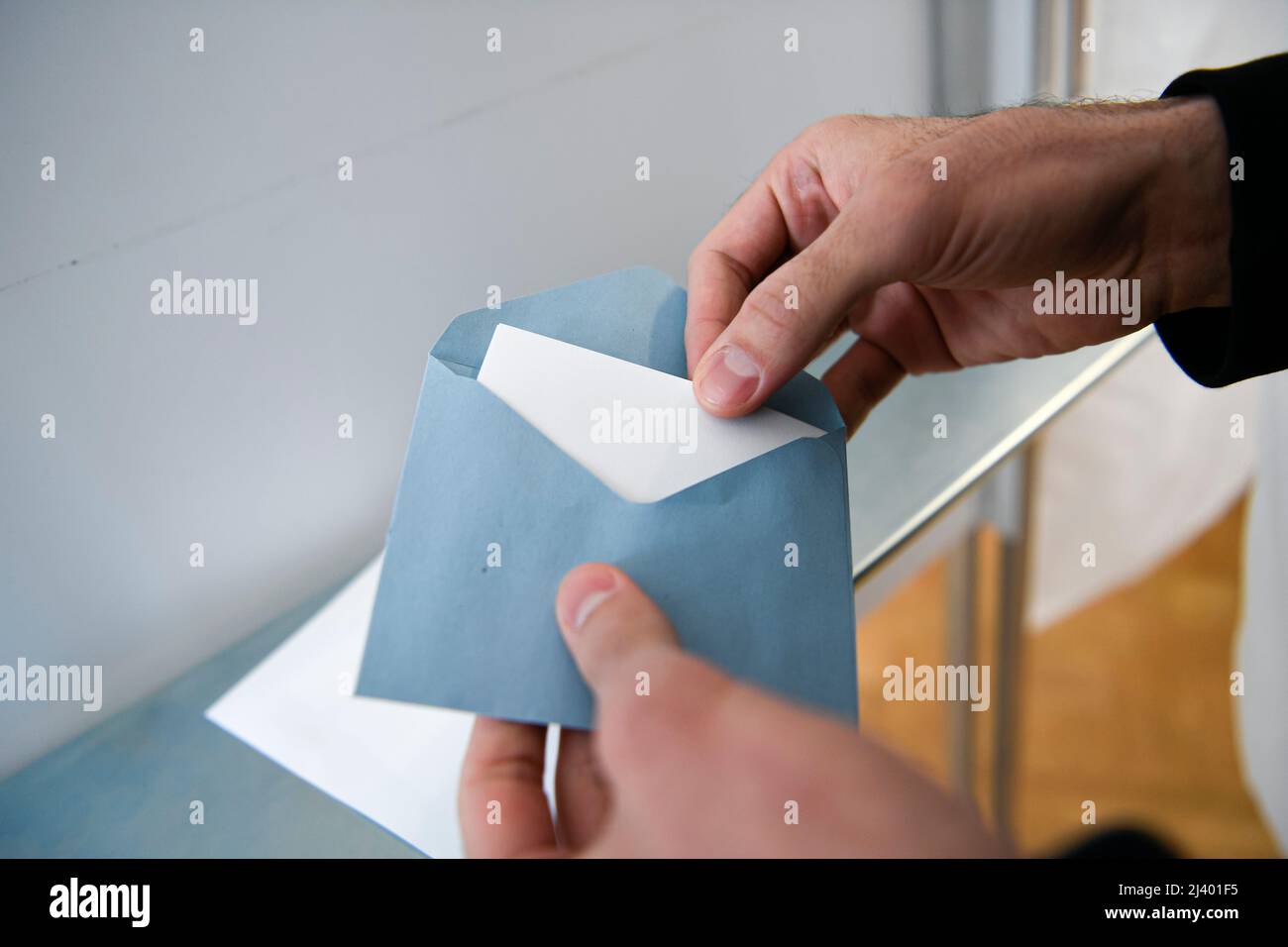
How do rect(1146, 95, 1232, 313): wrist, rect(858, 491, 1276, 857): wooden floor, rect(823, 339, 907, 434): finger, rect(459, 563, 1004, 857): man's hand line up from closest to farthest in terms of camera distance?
rect(459, 563, 1004, 857): man's hand < rect(1146, 95, 1232, 313): wrist < rect(823, 339, 907, 434): finger < rect(858, 491, 1276, 857): wooden floor

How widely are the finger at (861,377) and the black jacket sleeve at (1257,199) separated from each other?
0.22m

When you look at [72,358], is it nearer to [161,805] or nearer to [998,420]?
[161,805]

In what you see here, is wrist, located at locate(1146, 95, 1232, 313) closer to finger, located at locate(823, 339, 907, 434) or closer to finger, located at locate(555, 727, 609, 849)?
finger, located at locate(823, 339, 907, 434)

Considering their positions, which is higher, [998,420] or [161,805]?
[998,420]

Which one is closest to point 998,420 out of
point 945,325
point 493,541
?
point 945,325

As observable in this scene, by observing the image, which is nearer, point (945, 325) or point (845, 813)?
point (845, 813)

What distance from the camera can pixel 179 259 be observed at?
1.50 feet

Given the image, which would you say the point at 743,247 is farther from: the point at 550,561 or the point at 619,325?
the point at 550,561

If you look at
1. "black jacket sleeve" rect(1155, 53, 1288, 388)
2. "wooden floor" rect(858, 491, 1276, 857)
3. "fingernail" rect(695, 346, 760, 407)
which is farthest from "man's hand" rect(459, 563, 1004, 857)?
"wooden floor" rect(858, 491, 1276, 857)

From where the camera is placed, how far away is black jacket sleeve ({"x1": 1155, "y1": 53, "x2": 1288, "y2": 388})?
1.58 ft

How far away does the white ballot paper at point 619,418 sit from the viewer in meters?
0.41

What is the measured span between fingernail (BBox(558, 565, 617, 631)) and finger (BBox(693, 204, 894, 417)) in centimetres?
11
